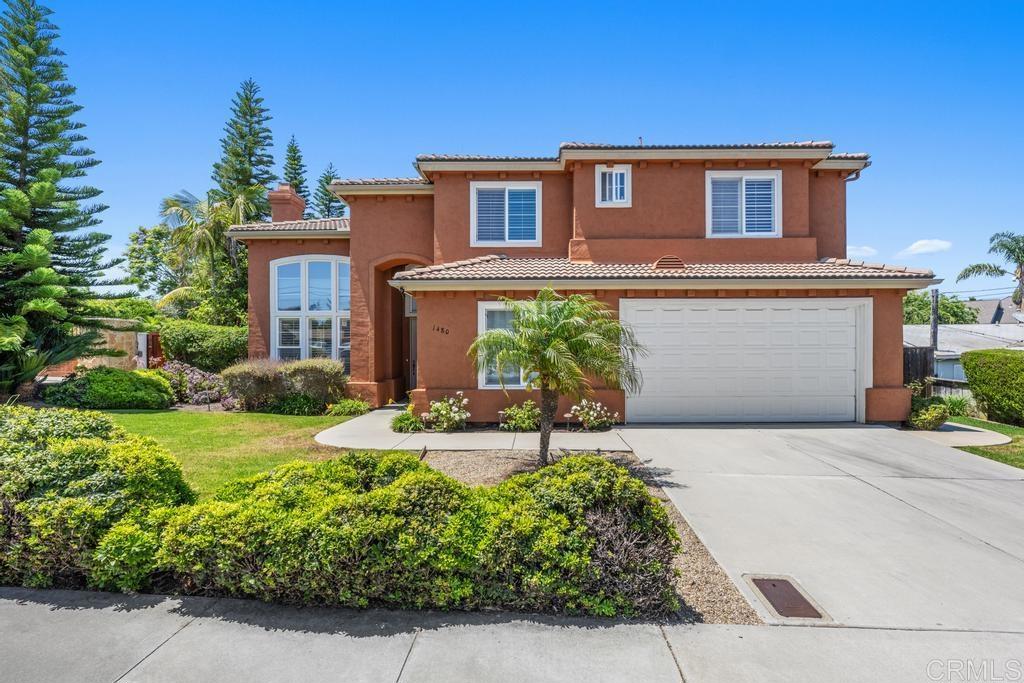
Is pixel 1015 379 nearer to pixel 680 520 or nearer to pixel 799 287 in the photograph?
pixel 799 287

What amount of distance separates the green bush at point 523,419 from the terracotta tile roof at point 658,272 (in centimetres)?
270

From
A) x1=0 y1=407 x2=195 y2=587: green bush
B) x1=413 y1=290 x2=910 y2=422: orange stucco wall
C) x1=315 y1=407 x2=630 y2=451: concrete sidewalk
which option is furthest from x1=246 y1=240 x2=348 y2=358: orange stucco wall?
x1=0 y1=407 x2=195 y2=587: green bush

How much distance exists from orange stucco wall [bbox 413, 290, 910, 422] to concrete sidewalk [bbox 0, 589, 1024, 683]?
7133 millimetres

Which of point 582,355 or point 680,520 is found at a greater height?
point 582,355

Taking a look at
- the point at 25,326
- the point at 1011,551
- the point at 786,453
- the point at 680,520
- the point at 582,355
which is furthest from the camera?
the point at 25,326

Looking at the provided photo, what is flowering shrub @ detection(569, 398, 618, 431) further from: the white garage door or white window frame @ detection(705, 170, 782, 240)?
white window frame @ detection(705, 170, 782, 240)

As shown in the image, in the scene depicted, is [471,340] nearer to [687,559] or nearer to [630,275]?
[630,275]

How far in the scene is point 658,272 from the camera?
34.6 ft

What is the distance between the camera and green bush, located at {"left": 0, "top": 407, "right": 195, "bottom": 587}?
3.65 m

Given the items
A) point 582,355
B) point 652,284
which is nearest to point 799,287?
point 652,284

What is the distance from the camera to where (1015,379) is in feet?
36.2

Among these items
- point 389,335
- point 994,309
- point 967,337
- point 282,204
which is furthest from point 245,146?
point 994,309

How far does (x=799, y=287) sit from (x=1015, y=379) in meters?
5.51

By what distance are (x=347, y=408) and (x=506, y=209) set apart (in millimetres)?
6587
